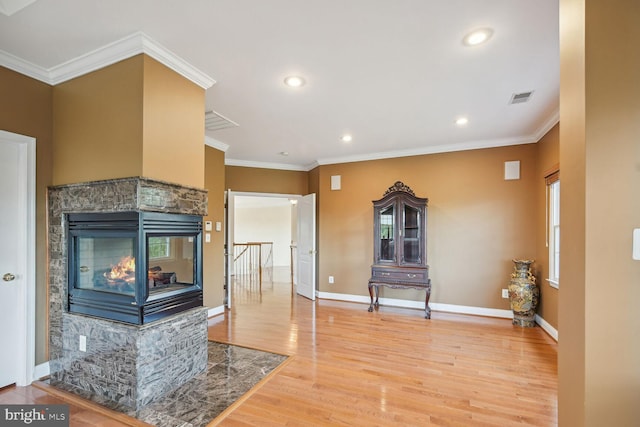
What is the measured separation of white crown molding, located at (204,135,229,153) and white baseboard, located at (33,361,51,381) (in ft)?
9.91

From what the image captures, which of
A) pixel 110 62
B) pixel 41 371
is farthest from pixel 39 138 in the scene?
pixel 41 371

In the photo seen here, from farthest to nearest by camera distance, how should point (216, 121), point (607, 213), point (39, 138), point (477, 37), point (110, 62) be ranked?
point (216, 121)
point (39, 138)
point (110, 62)
point (477, 37)
point (607, 213)

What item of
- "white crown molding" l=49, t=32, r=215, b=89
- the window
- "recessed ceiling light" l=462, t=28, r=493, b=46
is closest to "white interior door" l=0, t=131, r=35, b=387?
"white crown molding" l=49, t=32, r=215, b=89

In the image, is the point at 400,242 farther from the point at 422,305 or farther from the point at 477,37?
the point at 477,37

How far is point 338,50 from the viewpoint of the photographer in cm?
219

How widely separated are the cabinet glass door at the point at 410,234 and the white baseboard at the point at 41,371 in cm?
436

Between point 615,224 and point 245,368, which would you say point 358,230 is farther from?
point 615,224

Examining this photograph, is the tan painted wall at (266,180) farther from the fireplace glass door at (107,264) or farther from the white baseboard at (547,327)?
the white baseboard at (547,327)

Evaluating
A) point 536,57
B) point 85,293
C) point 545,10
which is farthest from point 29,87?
point 536,57

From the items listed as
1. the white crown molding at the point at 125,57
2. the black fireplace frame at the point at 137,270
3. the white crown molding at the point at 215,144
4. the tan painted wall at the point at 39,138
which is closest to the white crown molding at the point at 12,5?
the white crown molding at the point at 125,57

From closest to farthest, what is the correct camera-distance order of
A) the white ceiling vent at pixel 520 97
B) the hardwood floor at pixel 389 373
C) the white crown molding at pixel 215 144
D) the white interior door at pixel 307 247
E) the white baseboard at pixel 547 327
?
the hardwood floor at pixel 389 373 < the white ceiling vent at pixel 520 97 < the white baseboard at pixel 547 327 < the white crown molding at pixel 215 144 < the white interior door at pixel 307 247

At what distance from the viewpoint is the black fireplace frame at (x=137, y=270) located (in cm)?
209

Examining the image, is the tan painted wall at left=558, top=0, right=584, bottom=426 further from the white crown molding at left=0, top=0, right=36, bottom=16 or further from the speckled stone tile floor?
the white crown molding at left=0, top=0, right=36, bottom=16

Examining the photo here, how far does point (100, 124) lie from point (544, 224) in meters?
5.20
